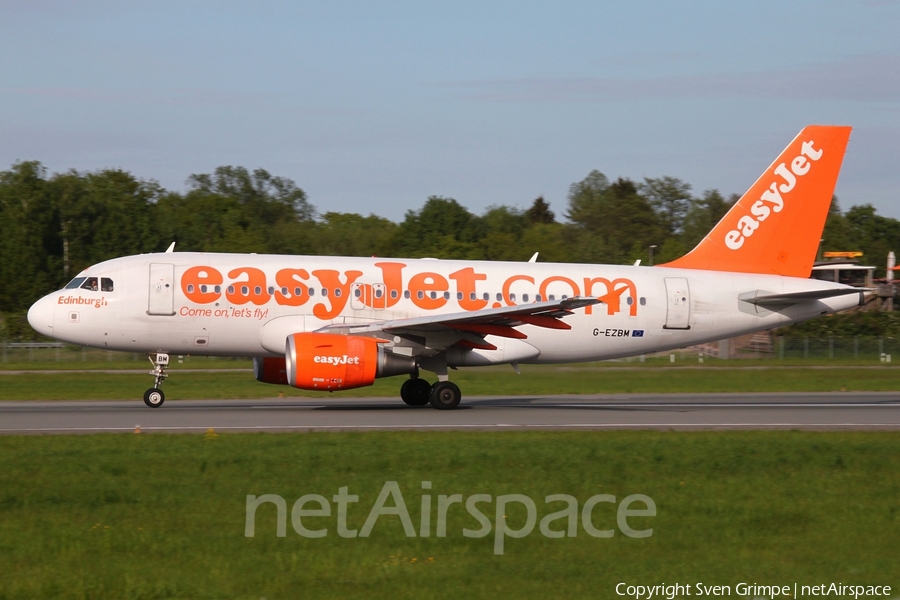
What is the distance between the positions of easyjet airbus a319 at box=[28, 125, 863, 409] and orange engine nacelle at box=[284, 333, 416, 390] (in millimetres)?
28

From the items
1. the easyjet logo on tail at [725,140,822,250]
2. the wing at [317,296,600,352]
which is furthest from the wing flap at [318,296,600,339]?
the easyjet logo on tail at [725,140,822,250]

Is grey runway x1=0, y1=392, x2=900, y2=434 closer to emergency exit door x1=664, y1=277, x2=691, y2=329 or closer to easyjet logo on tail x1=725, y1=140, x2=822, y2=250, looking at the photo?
emergency exit door x1=664, y1=277, x2=691, y2=329

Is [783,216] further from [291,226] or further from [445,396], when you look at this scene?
[291,226]

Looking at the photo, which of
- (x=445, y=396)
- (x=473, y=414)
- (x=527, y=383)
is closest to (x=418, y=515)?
(x=473, y=414)

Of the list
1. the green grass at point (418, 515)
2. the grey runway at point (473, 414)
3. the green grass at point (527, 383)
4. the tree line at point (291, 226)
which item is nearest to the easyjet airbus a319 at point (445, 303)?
the grey runway at point (473, 414)

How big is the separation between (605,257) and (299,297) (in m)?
63.9

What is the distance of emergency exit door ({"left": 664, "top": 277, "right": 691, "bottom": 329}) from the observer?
2467cm

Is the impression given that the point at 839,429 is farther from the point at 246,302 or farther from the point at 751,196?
the point at 246,302

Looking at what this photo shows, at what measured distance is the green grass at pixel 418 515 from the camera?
8.27m

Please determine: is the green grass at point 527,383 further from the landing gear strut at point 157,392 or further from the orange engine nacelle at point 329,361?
the landing gear strut at point 157,392

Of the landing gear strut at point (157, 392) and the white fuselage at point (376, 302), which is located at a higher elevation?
the white fuselage at point (376, 302)

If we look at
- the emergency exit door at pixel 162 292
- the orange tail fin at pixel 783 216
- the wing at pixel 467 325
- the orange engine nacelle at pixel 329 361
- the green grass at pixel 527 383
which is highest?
the orange tail fin at pixel 783 216

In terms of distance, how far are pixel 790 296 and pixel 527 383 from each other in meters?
6.69

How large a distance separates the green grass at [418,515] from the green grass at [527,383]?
931 cm
